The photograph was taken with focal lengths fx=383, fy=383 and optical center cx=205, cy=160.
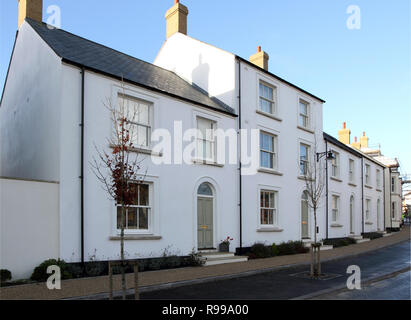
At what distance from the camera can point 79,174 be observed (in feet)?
36.9

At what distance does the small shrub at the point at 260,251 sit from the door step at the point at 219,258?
1.11m

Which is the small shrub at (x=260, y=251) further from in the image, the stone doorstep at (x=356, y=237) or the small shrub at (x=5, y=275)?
the stone doorstep at (x=356, y=237)

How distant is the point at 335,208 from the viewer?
24906mm

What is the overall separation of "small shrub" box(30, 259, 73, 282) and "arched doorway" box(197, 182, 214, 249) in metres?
5.71

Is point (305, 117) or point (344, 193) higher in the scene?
point (305, 117)

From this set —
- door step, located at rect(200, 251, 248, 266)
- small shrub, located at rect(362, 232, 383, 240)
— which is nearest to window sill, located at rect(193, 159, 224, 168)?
door step, located at rect(200, 251, 248, 266)

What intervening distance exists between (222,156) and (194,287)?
7028mm

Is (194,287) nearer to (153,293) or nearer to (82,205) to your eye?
(153,293)

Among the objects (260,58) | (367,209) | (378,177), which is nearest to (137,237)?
Result: (260,58)

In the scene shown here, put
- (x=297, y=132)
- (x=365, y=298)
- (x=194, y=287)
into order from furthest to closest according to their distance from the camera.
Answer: (x=297, y=132) < (x=194, y=287) < (x=365, y=298)

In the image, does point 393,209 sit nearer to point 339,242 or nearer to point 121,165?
point 339,242

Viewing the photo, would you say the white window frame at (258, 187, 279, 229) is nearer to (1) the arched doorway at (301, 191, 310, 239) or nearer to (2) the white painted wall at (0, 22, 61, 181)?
(1) the arched doorway at (301, 191, 310, 239)

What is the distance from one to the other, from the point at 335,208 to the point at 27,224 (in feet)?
65.1

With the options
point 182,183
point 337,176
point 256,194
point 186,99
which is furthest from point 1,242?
point 337,176
